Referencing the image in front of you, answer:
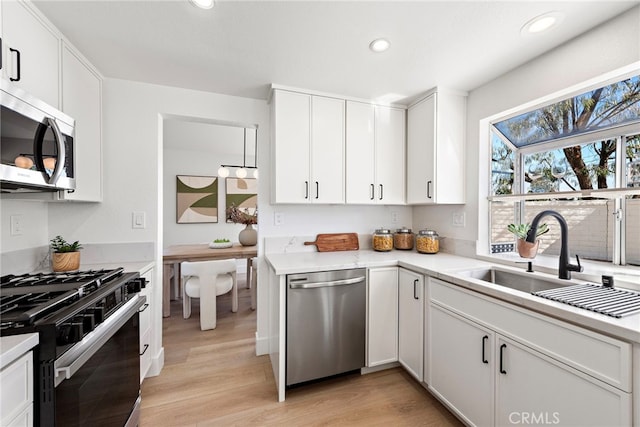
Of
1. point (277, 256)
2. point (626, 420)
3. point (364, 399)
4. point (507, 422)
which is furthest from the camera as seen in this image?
point (277, 256)

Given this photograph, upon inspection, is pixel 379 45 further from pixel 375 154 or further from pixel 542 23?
pixel 375 154

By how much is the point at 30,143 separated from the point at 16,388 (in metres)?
0.99

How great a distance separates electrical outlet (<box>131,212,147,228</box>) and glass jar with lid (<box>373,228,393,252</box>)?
6.61 feet

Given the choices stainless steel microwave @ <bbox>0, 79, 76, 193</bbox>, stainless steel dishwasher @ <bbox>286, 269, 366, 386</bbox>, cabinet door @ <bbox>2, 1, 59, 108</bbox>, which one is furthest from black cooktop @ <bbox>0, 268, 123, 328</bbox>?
stainless steel dishwasher @ <bbox>286, 269, 366, 386</bbox>

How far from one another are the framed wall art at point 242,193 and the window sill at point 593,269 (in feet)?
13.4

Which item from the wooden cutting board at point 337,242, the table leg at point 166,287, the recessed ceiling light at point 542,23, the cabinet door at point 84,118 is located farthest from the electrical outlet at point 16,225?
the recessed ceiling light at point 542,23

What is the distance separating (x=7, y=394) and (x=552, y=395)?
1930mm

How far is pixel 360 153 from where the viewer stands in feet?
7.68

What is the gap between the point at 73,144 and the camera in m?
1.43

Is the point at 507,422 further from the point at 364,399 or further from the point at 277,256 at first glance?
the point at 277,256

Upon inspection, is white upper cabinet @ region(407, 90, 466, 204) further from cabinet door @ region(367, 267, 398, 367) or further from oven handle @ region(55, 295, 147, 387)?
oven handle @ region(55, 295, 147, 387)

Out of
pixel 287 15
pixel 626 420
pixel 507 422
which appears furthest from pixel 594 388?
pixel 287 15

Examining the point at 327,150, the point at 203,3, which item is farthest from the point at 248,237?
the point at 203,3

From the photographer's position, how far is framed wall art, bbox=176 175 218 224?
15.1ft
